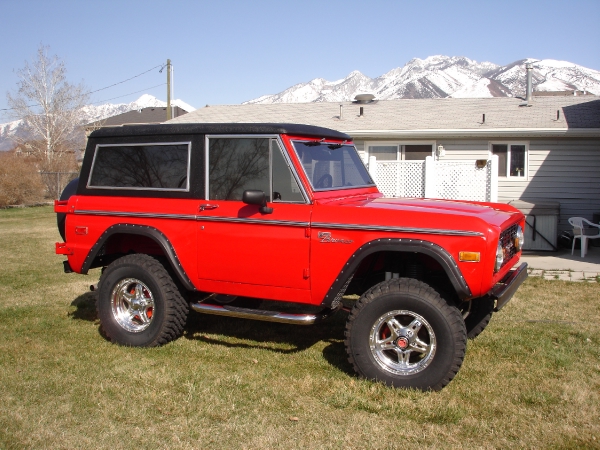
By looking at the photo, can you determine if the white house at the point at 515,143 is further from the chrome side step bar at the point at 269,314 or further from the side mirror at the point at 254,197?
the side mirror at the point at 254,197

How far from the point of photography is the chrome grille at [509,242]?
4.70 meters

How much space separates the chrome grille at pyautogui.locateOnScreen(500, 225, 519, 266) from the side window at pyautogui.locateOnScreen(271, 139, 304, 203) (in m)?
1.70

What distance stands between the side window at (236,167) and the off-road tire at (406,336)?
4.43 ft

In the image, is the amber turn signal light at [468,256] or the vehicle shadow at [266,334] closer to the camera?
the amber turn signal light at [468,256]

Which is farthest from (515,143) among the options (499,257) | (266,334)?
(499,257)

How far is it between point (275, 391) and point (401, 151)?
1161 centimetres

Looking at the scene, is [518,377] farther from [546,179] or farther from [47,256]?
[546,179]

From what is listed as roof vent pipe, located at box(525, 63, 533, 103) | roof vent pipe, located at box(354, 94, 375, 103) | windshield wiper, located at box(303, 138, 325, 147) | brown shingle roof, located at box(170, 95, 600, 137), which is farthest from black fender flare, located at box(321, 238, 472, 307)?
roof vent pipe, located at box(354, 94, 375, 103)

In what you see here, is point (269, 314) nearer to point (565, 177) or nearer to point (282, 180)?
point (282, 180)

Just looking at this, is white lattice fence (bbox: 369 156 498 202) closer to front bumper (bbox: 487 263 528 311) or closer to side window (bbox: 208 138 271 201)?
front bumper (bbox: 487 263 528 311)

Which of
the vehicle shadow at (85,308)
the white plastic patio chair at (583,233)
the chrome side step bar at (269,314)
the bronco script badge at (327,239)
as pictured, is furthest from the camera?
the white plastic patio chair at (583,233)

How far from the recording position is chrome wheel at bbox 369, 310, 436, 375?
14.5 ft

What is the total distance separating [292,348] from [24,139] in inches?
1733

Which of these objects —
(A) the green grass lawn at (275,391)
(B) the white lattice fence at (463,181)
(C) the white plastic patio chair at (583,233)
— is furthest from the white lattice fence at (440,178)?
(A) the green grass lawn at (275,391)
